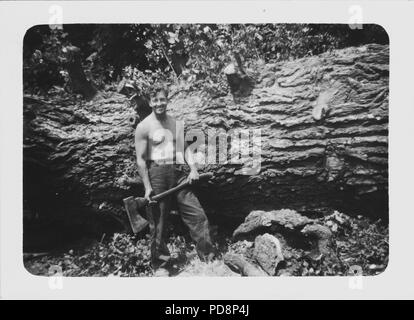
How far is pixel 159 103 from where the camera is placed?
164 inches

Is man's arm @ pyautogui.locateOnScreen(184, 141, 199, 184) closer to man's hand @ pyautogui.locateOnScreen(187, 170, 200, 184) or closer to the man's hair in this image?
man's hand @ pyautogui.locateOnScreen(187, 170, 200, 184)

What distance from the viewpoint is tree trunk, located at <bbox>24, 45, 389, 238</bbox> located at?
4141 mm

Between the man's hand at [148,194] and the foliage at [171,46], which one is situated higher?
the foliage at [171,46]

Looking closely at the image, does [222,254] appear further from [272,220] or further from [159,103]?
[159,103]

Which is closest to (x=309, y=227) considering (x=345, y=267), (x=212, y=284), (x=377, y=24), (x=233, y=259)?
(x=345, y=267)

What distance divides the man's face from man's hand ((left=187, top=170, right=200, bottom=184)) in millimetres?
585

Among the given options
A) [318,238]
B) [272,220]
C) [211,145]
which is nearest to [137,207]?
[211,145]

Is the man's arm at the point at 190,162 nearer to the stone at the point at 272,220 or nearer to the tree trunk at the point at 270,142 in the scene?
the tree trunk at the point at 270,142

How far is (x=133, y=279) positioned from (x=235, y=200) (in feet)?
3.74

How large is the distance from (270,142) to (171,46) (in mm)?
1211

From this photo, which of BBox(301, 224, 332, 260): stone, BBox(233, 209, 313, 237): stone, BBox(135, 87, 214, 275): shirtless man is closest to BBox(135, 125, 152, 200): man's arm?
BBox(135, 87, 214, 275): shirtless man

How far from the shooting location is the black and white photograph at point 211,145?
13.6ft

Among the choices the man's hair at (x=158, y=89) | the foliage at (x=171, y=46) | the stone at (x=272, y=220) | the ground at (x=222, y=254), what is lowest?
the ground at (x=222, y=254)

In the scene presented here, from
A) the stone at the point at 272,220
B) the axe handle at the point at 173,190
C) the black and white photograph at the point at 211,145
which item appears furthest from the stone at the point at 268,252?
the axe handle at the point at 173,190
